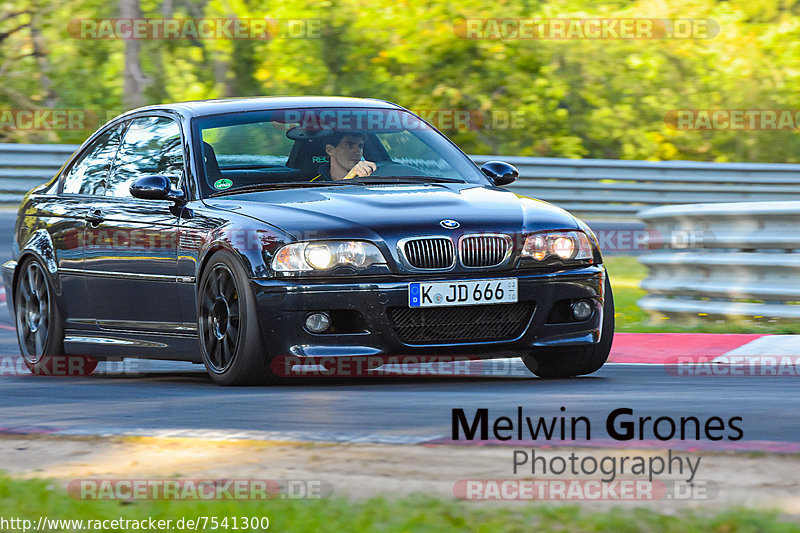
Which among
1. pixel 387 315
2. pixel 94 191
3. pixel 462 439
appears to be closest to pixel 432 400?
pixel 387 315

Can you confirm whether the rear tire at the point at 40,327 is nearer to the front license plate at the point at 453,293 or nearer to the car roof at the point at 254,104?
the car roof at the point at 254,104

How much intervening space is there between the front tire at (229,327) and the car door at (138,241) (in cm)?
36

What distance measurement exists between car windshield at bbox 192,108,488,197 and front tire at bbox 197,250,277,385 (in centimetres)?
61

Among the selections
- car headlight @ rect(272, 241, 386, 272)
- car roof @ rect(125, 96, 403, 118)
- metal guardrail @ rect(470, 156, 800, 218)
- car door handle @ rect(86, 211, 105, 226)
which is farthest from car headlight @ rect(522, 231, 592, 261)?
metal guardrail @ rect(470, 156, 800, 218)

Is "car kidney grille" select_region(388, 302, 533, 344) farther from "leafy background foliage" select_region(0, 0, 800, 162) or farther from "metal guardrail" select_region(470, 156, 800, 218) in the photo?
"leafy background foliage" select_region(0, 0, 800, 162)

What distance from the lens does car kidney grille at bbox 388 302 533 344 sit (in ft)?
22.4

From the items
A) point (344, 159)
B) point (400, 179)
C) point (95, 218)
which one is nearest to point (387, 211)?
point (400, 179)

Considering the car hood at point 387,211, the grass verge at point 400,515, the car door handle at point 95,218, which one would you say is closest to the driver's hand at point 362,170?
the car hood at point 387,211

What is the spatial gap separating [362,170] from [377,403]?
2042 millimetres

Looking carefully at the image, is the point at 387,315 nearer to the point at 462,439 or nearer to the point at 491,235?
the point at 491,235

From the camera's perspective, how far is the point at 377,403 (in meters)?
6.15

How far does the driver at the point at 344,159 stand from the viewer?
7844 millimetres

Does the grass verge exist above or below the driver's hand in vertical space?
below

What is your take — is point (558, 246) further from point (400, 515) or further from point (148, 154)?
point (400, 515)
